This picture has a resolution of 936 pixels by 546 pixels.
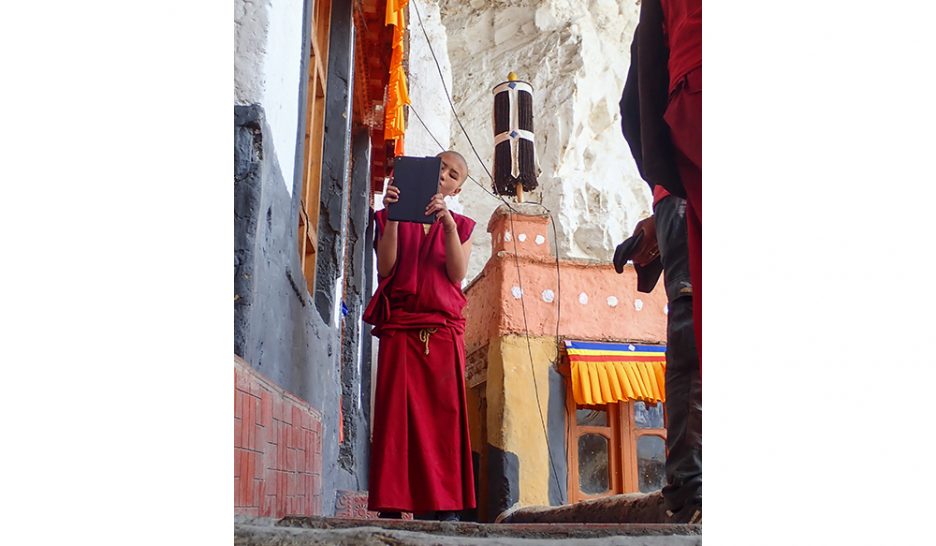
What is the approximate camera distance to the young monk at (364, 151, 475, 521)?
1.74 meters

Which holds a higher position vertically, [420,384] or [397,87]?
[397,87]

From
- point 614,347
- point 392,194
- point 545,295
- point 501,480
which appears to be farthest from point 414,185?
point 501,480

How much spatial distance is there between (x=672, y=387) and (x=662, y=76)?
58 cm

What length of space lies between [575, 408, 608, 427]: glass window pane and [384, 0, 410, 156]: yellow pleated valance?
717 mm

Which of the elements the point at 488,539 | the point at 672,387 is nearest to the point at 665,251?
the point at 672,387

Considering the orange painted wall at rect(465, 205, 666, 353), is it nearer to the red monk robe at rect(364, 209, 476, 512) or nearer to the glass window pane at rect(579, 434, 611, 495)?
the red monk robe at rect(364, 209, 476, 512)

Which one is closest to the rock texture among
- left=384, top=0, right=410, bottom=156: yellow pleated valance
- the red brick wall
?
left=384, top=0, right=410, bottom=156: yellow pleated valance

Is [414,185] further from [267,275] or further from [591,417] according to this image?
[591,417]

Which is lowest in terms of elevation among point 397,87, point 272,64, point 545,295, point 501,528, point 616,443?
point 501,528

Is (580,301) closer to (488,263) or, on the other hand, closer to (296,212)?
(488,263)

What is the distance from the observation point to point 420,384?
5.94ft

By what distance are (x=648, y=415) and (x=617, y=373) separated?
3.8 inches

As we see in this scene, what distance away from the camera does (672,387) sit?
1.57 metres

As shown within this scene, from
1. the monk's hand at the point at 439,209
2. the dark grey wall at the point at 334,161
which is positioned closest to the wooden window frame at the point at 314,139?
the dark grey wall at the point at 334,161
